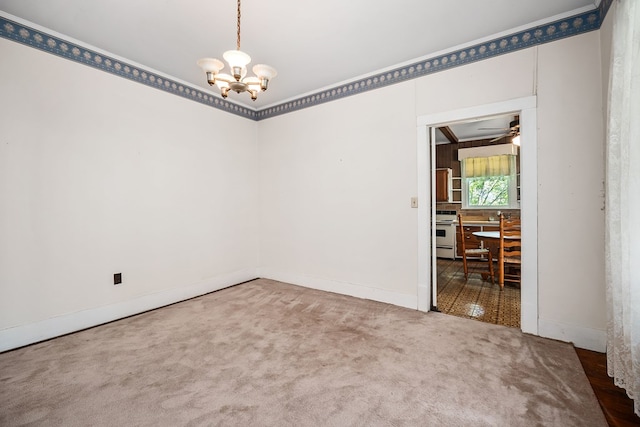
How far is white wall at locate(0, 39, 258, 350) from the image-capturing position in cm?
243

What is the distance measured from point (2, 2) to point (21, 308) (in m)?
2.47

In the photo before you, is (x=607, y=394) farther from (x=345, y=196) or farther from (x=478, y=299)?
(x=345, y=196)

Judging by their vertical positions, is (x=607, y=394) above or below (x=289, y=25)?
below

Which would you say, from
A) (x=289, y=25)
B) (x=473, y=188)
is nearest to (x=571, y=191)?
(x=289, y=25)

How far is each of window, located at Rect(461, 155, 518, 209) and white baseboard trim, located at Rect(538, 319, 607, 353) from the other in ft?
13.9

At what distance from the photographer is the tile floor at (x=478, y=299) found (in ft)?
9.74

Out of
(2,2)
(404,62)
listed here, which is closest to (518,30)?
(404,62)

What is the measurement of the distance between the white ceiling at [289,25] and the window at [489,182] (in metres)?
4.23

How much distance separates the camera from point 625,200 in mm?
1537

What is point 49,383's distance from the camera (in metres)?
1.91

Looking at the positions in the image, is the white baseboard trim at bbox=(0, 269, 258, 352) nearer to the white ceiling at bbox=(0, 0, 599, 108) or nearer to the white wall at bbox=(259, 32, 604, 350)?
the white wall at bbox=(259, 32, 604, 350)

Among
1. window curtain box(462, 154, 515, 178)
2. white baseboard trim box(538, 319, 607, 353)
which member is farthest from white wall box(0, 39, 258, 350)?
window curtain box(462, 154, 515, 178)

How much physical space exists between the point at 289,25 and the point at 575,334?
3.56m

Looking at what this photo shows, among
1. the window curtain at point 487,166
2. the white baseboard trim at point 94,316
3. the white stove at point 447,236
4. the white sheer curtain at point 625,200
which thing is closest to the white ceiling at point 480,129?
the window curtain at point 487,166
